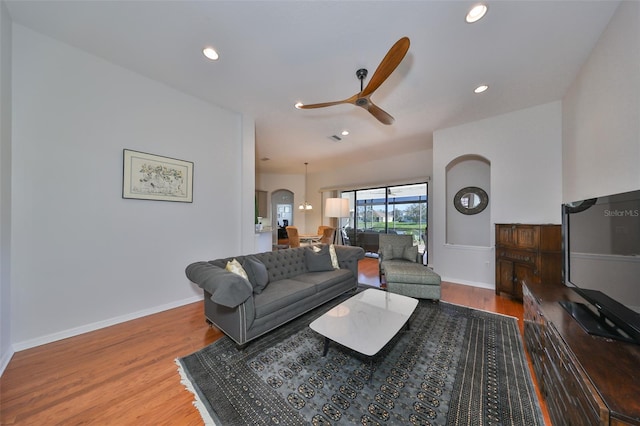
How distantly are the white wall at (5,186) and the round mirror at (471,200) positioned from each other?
20.8ft

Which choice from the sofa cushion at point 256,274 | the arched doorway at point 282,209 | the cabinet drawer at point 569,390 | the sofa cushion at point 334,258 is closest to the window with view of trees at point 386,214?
the arched doorway at point 282,209

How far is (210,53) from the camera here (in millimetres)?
2283

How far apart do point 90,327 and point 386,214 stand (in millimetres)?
6329

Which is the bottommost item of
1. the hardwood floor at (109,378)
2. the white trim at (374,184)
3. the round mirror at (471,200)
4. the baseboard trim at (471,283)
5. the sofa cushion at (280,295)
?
the hardwood floor at (109,378)

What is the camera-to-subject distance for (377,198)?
6727 mm

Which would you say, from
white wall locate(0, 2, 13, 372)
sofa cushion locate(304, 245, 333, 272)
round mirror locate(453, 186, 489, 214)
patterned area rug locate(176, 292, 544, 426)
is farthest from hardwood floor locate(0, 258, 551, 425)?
round mirror locate(453, 186, 489, 214)

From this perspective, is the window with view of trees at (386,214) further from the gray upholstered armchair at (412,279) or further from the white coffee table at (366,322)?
the white coffee table at (366,322)

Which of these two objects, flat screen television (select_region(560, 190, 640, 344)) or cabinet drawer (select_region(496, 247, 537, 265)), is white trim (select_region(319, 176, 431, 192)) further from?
flat screen television (select_region(560, 190, 640, 344))

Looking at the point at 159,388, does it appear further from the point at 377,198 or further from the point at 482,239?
the point at 377,198

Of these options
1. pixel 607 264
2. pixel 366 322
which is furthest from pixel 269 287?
pixel 607 264

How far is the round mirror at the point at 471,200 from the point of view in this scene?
4.35m

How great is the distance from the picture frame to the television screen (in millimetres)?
4211

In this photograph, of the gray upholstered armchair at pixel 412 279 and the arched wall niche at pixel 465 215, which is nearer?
the gray upholstered armchair at pixel 412 279

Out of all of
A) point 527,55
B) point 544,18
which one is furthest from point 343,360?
point 527,55
